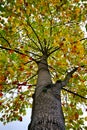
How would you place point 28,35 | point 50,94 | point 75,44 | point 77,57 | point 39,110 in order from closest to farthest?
point 39,110, point 50,94, point 75,44, point 77,57, point 28,35

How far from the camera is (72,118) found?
26.1ft

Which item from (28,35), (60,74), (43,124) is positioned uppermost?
(28,35)

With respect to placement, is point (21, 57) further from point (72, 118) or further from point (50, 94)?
point (50, 94)

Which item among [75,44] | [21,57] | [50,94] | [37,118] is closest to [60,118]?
[37,118]

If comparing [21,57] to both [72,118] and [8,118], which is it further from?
[72,118]

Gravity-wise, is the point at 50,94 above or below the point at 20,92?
below

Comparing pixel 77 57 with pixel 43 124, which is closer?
pixel 43 124

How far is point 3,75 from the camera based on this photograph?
24.4 feet

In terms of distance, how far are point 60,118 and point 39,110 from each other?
0.36 metres

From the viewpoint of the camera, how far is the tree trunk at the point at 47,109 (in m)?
3.06

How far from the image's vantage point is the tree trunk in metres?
3.06

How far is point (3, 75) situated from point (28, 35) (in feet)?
5.71

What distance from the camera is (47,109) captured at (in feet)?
11.3

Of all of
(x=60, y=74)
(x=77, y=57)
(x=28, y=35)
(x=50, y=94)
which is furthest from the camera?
(x=60, y=74)
